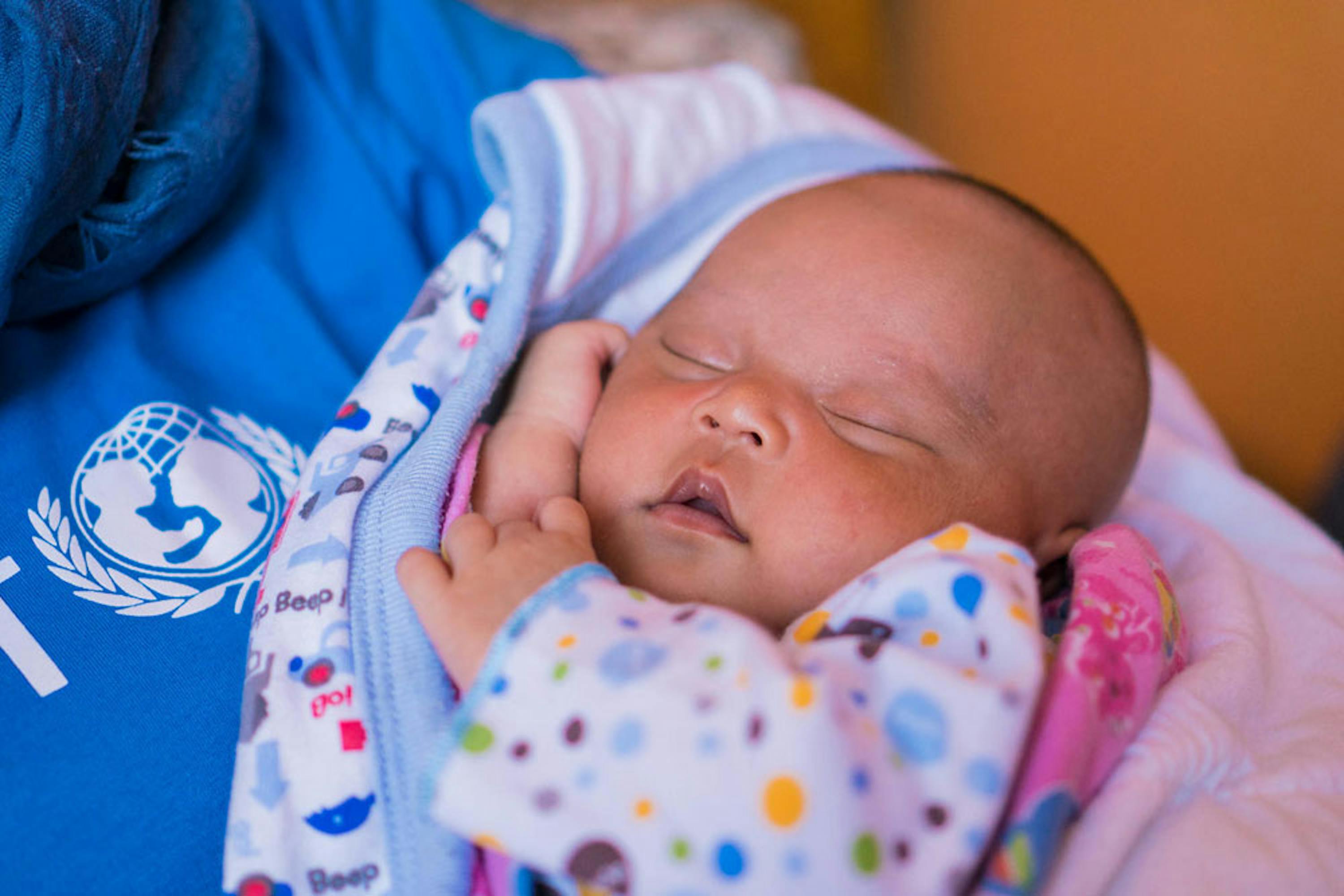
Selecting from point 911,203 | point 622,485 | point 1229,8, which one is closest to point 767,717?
point 622,485

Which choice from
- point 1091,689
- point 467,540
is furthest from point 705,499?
point 1091,689

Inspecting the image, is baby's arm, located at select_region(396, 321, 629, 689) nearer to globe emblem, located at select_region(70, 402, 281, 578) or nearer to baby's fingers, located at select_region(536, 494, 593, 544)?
baby's fingers, located at select_region(536, 494, 593, 544)

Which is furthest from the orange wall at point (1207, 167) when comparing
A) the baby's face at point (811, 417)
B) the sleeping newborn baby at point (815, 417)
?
the baby's face at point (811, 417)

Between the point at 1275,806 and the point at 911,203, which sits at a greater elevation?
the point at 911,203

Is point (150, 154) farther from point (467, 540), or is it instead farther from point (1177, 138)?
point (1177, 138)

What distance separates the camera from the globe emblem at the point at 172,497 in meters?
0.78

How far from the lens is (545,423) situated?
0.92 m

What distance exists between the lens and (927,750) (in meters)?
→ 0.58

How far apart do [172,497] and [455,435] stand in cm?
23

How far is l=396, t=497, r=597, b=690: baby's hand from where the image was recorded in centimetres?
67

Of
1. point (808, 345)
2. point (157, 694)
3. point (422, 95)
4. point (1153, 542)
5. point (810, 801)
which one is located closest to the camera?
point (810, 801)

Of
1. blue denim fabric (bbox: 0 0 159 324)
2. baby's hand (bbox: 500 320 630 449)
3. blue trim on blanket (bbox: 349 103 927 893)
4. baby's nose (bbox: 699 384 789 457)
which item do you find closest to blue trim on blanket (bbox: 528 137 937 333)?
blue trim on blanket (bbox: 349 103 927 893)

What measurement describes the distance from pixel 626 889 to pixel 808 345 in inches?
18.5

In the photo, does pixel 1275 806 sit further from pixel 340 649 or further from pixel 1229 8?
pixel 1229 8
